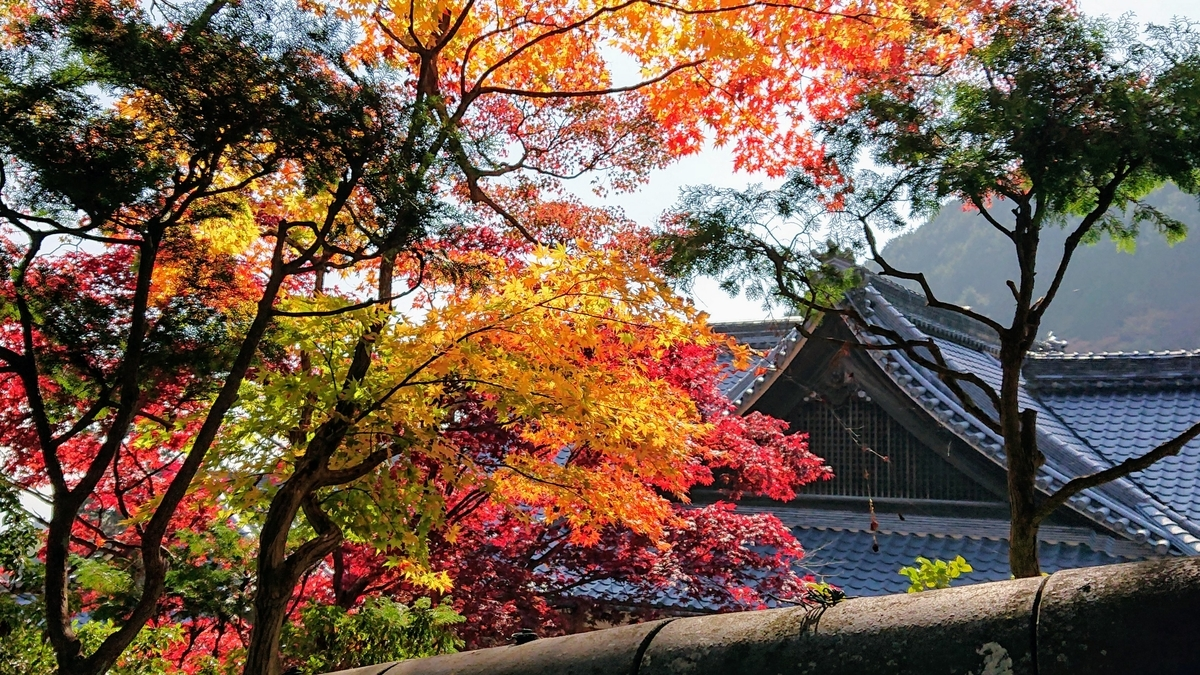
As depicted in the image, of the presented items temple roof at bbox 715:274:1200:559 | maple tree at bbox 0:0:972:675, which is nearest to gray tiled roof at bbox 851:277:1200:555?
temple roof at bbox 715:274:1200:559

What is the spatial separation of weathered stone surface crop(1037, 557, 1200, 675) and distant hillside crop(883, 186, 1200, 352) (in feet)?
144

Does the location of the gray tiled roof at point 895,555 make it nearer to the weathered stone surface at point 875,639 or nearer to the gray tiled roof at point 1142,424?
the gray tiled roof at point 1142,424

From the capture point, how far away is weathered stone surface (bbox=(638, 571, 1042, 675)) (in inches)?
59.9

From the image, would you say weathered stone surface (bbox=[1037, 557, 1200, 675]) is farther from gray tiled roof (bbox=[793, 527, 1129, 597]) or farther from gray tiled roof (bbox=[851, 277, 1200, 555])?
gray tiled roof (bbox=[793, 527, 1129, 597])

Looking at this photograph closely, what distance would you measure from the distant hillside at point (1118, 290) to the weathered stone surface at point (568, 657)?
143 ft

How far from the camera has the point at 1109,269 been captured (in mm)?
46312

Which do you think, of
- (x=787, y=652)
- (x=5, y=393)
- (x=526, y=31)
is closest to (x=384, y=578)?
(x=5, y=393)

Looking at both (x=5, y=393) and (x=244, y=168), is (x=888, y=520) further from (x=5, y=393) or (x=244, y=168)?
(x=5, y=393)

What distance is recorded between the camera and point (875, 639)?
165cm

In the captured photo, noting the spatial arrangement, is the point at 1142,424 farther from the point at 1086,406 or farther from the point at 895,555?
the point at 895,555

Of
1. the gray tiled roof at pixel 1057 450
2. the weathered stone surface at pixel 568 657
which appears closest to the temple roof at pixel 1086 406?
the gray tiled roof at pixel 1057 450

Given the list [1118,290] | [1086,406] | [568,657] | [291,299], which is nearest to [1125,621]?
[568,657]

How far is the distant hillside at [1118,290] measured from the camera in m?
42.8

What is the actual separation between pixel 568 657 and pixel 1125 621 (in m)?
1.22
